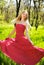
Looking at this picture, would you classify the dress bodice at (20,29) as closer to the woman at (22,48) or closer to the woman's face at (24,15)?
the woman at (22,48)

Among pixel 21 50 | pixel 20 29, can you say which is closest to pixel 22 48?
pixel 21 50

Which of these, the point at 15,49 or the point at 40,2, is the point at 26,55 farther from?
the point at 40,2

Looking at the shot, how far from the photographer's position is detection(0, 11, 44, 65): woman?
7029mm

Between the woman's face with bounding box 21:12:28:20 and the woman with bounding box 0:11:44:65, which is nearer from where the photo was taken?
the woman with bounding box 0:11:44:65

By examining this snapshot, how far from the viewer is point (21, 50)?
7125 millimetres

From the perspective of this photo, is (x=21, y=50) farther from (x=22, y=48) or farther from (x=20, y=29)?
(x=20, y=29)

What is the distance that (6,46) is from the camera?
7.20m

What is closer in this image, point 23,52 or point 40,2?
point 23,52

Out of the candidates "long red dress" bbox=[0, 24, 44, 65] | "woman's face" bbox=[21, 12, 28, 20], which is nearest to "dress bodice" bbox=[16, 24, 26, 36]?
"long red dress" bbox=[0, 24, 44, 65]

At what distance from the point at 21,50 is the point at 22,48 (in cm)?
5

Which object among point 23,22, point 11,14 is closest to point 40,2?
point 23,22

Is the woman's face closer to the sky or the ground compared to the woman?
closer to the sky

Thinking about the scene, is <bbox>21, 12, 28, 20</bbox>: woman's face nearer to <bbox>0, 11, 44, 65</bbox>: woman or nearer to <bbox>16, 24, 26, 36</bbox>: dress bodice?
<bbox>0, 11, 44, 65</bbox>: woman

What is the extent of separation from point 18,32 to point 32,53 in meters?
0.66
